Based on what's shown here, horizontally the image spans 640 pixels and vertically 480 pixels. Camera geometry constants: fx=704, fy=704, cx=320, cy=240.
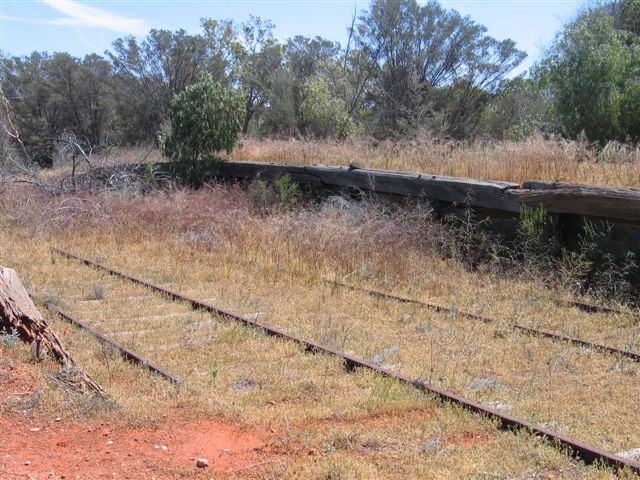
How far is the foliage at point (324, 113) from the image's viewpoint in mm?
25906

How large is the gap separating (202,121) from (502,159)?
8.49 meters

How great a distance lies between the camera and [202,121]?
1845cm

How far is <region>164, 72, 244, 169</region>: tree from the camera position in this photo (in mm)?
18594

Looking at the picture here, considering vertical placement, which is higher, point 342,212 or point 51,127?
point 51,127

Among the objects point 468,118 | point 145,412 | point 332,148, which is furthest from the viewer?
point 468,118

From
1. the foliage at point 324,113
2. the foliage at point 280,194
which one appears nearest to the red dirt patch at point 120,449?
the foliage at point 280,194

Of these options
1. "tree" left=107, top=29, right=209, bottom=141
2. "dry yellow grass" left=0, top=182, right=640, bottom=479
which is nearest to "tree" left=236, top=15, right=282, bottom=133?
"tree" left=107, top=29, right=209, bottom=141

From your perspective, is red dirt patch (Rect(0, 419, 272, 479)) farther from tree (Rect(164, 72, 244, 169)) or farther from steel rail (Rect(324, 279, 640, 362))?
tree (Rect(164, 72, 244, 169))

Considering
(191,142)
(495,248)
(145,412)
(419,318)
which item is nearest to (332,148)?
(191,142)

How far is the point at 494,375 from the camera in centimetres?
657

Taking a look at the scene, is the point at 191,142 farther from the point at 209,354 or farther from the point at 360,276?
the point at 209,354

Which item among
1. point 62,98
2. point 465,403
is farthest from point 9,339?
point 62,98

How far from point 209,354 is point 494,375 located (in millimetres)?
2775

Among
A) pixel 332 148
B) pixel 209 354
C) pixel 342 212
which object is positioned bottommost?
pixel 209 354
